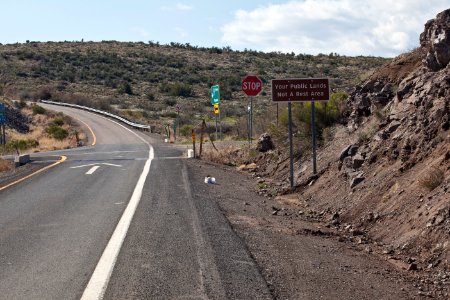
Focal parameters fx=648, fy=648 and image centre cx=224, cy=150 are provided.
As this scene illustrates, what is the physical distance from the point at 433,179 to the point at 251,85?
1515 centimetres

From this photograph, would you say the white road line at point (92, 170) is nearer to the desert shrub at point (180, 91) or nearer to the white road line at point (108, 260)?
the white road line at point (108, 260)

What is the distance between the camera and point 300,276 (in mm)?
7668

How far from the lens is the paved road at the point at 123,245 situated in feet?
23.0

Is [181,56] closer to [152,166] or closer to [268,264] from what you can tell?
[152,166]

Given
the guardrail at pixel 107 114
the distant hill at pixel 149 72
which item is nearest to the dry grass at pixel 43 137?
the guardrail at pixel 107 114

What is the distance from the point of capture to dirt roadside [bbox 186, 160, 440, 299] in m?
7.20

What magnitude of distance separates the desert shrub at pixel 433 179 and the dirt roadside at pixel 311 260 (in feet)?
4.33

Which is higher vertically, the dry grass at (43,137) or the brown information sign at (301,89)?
the brown information sign at (301,89)

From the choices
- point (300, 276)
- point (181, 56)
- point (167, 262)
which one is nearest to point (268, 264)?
point (300, 276)

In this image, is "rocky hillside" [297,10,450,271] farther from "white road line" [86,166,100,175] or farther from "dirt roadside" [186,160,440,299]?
"white road line" [86,166,100,175]

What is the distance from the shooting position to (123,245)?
9.16 m

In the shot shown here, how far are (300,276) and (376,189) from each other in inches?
185

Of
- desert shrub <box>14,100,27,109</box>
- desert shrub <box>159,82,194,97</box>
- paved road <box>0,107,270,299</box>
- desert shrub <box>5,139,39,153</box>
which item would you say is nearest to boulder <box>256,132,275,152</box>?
paved road <box>0,107,270,299</box>

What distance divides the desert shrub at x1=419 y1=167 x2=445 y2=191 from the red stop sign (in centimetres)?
1479
